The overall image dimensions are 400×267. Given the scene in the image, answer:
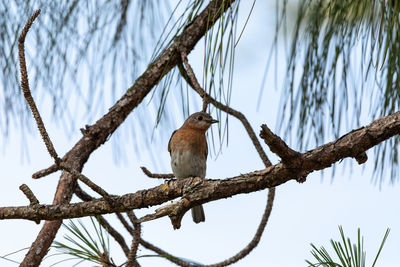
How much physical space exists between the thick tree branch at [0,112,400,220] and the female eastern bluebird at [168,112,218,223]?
1711 mm

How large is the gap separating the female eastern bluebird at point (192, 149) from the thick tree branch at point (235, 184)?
1.71 m

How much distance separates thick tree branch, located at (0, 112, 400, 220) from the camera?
1718mm

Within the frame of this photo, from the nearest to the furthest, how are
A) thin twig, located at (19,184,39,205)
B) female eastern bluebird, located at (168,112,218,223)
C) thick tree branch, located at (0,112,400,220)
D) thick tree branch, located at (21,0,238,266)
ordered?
thick tree branch, located at (0,112,400,220)
thin twig, located at (19,184,39,205)
thick tree branch, located at (21,0,238,266)
female eastern bluebird, located at (168,112,218,223)

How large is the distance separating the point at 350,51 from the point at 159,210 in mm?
1273

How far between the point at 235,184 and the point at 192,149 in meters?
2.06

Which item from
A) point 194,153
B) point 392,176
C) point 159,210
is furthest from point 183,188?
point 194,153

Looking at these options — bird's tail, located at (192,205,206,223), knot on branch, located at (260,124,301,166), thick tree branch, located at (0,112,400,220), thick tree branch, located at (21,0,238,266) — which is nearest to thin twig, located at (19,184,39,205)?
thick tree branch, located at (0,112,400,220)

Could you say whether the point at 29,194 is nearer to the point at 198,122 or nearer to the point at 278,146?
the point at 278,146

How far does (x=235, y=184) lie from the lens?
6.07ft

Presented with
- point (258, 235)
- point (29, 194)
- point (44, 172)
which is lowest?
point (29, 194)

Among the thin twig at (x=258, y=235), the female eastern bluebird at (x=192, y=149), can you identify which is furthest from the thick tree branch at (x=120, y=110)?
the female eastern bluebird at (x=192, y=149)

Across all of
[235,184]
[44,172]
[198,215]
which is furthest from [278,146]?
[198,215]

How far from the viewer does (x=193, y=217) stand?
3.98 m

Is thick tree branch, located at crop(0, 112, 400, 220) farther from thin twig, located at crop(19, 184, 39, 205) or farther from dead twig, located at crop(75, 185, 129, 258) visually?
dead twig, located at crop(75, 185, 129, 258)
